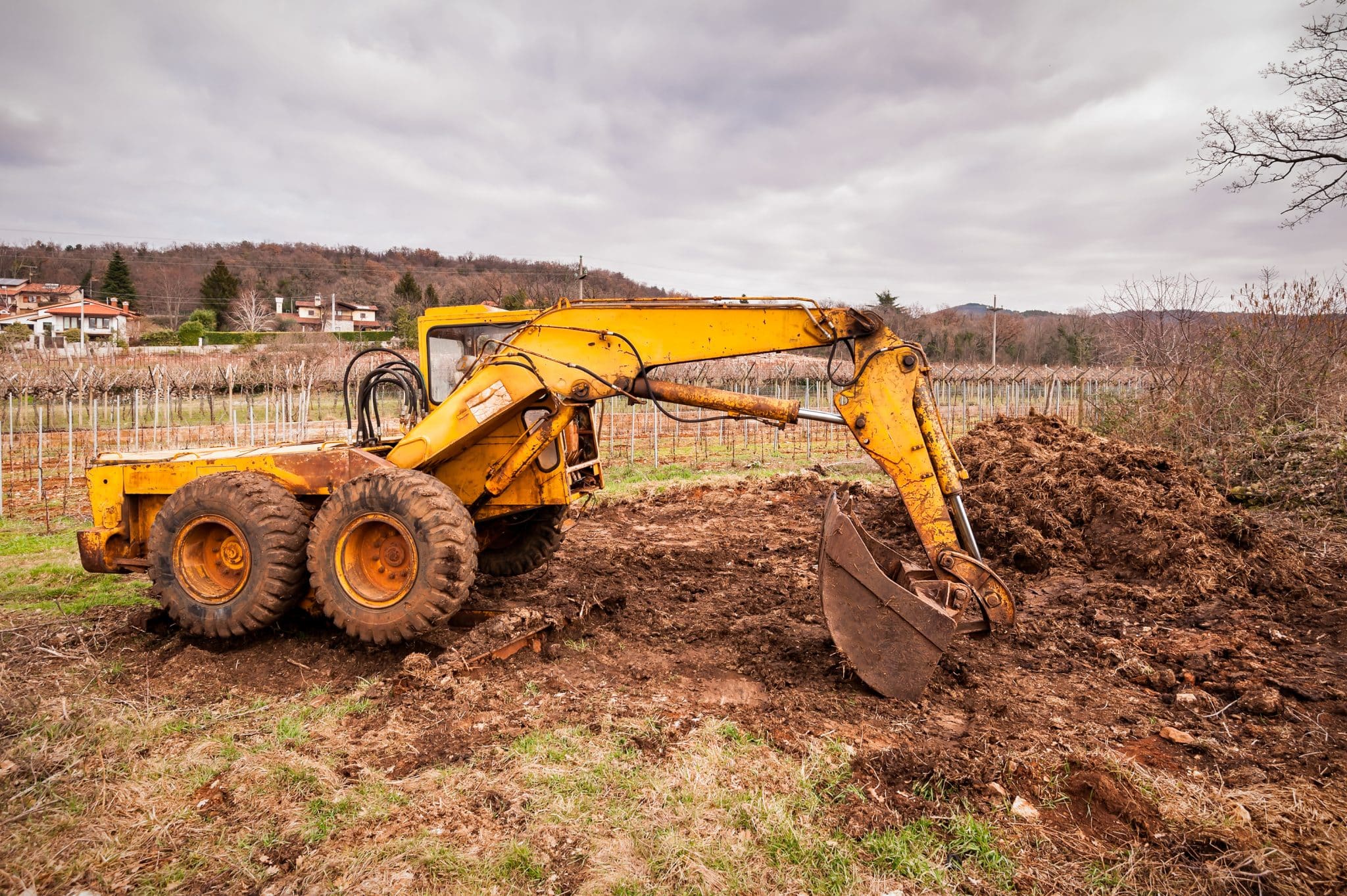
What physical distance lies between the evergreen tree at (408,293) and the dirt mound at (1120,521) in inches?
2118

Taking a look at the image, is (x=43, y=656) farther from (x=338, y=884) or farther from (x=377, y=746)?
(x=338, y=884)

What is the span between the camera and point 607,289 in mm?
40688

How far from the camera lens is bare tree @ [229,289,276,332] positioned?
A: 177 feet

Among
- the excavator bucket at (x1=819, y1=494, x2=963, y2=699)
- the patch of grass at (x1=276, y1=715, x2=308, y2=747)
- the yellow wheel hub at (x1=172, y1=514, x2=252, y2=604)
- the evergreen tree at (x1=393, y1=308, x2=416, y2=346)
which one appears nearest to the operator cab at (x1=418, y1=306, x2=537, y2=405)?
the yellow wheel hub at (x1=172, y1=514, x2=252, y2=604)

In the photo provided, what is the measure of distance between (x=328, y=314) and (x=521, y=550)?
75.6m

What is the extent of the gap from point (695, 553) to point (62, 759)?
5831 millimetres

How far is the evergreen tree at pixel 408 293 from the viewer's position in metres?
58.3

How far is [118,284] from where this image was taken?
67.6 metres

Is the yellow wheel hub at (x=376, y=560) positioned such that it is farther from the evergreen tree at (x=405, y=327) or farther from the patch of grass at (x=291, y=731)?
the evergreen tree at (x=405, y=327)

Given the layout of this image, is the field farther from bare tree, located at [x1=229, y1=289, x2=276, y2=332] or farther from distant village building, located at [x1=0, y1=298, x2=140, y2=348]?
distant village building, located at [x1=0, y1=298, x2=140, y2=348]

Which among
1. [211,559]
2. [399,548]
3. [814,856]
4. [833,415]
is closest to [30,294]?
[211,559]

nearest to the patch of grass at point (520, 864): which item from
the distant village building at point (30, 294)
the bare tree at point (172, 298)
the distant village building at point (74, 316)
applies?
the bare tree at point (172, 298)

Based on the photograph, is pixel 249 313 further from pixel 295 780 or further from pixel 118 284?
pixel 295 780

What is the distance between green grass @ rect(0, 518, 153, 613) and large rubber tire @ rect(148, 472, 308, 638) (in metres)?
1.71
